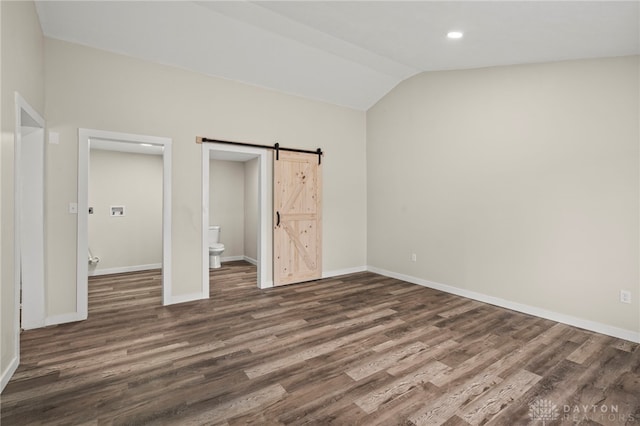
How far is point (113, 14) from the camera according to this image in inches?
124

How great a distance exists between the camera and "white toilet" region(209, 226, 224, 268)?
6.08 m

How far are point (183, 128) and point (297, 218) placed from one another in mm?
2112

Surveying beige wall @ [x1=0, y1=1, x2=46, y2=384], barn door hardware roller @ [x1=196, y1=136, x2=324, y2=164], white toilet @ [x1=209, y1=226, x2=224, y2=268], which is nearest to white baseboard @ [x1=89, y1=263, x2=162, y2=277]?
white toilet @ [x1=209, y1=226, x2=224, y2=268]

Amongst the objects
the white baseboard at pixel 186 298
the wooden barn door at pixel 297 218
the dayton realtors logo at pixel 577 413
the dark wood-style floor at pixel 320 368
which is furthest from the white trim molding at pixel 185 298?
the dayton realtors logo at pixel 577 413

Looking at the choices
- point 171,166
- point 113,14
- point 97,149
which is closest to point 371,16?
point 113,14

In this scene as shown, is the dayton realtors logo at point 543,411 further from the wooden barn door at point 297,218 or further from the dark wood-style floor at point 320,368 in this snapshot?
the wooden barn door at point 297,218

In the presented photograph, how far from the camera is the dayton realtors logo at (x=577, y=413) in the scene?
1.91m

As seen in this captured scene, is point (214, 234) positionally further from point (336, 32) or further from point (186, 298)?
point (336, 32)

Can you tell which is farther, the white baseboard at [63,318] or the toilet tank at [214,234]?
the toilet tank at [214,234]

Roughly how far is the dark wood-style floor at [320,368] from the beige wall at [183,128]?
0.93m

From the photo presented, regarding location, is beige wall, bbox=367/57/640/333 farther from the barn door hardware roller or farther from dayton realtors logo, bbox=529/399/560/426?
dayton realtors logo, bbox=529/399/560/426

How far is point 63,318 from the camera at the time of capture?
3.38m

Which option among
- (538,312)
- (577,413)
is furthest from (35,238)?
(538,312)

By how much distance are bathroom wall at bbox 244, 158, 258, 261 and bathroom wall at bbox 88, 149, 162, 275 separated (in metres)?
1.80
